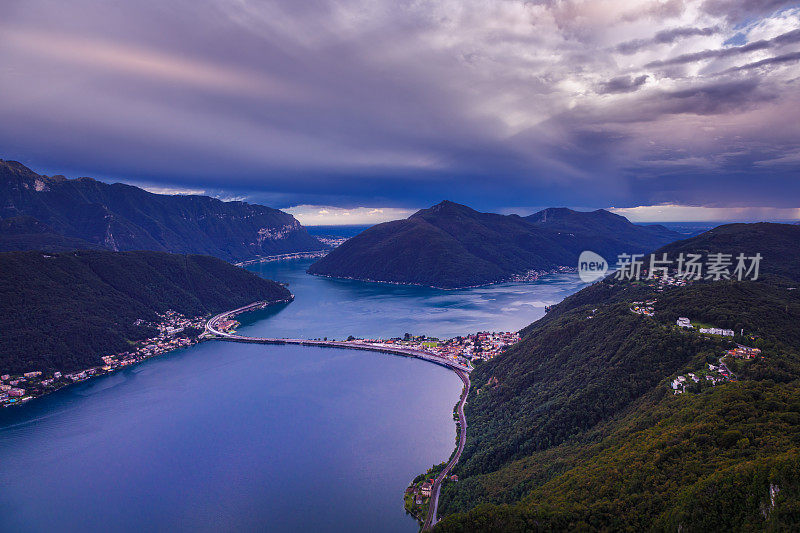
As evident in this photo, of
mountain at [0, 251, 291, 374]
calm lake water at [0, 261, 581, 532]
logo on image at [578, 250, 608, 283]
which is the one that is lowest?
calm lake water at [0, 261, 581, 532]

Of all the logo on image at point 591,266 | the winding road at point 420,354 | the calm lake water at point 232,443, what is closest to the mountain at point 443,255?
the logo on image at point 591,266

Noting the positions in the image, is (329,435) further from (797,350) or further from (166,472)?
(797,350)

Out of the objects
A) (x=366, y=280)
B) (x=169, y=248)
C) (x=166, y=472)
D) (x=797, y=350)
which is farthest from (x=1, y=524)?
(x=169, y=248)

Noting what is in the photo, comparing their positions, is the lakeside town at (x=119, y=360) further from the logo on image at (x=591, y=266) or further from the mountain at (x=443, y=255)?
the logo on image at (x=591, y=266)

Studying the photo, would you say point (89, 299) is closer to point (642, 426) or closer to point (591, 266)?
point (642, 426)

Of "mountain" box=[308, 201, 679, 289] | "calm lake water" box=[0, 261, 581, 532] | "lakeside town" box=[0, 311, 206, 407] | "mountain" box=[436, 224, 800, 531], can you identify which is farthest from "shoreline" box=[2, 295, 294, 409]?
"mountain" box=[308, 201, 679, 289]

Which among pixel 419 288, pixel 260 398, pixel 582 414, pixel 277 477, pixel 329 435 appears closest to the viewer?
pixel 582 414

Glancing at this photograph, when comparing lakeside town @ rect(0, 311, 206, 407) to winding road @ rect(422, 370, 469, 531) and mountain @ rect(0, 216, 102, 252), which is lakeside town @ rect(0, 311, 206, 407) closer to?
mountain @ rect(0, 216, 102, 252)
